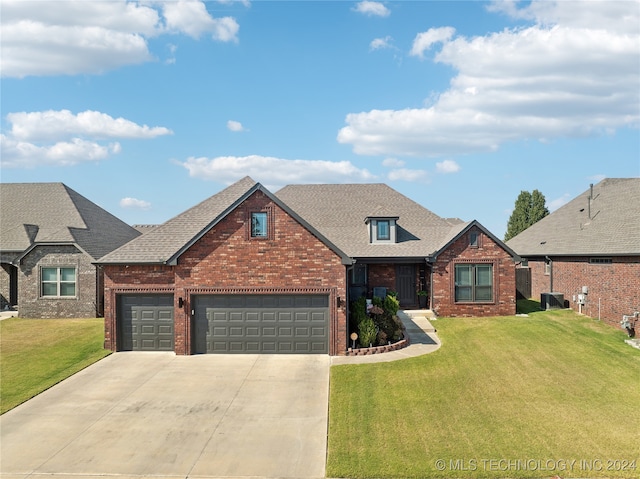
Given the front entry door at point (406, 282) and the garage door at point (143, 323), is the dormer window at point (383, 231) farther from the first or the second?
the garage door at point (143, 323)

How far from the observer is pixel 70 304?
81.0 feet

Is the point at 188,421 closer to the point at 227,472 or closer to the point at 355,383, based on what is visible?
the point at 227,472

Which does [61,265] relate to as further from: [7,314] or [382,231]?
[382,231]

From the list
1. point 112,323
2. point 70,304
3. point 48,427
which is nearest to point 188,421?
point 48,427

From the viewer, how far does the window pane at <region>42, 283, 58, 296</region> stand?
24844 mm

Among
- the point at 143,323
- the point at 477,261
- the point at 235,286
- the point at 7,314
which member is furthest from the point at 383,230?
the point at 7,314

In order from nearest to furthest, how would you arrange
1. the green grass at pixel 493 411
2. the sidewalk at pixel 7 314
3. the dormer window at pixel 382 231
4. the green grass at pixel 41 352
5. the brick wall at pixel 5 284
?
the green grass at pixel 493 411 → the green grass at pixel 41 352 → the sidewalk at pixel 7 314 → the dormer window at pixel 382 231 → the brick wall at pixel 5 284

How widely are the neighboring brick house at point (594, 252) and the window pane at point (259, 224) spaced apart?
16396 mm

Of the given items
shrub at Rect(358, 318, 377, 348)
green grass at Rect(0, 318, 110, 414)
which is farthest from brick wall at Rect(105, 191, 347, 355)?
green grass at Rect(0, 318, 110, 414)

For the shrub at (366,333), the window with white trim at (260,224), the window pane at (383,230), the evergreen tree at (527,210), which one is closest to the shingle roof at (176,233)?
the window with white trim at (260,224)

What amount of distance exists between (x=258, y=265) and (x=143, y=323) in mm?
5456

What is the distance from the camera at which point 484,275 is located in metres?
24.1

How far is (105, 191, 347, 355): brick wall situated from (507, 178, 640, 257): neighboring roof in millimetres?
13990

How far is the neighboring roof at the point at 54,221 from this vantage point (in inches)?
1008
